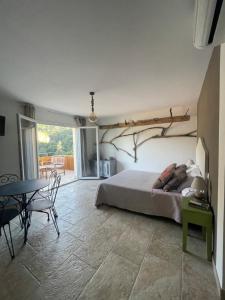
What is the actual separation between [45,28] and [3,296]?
240 cm

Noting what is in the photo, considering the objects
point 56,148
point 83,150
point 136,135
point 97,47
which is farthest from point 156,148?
point 56,148

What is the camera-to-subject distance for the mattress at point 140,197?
2.38m

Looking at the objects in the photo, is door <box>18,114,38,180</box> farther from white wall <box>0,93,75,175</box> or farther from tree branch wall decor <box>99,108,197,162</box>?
tree branch wall decor <box>99,108,197,162</box>

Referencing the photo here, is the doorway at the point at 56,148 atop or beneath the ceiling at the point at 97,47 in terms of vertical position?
beneath

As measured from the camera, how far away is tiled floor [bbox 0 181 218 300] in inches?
53.9

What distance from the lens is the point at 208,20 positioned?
1.00 meters

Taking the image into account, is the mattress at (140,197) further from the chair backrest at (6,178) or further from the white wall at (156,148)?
the chair backrest at (6,178)

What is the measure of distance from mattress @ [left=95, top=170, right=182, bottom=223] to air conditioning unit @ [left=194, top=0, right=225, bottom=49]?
2.01m

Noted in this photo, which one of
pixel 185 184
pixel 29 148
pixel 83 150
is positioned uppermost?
pixel 29 148

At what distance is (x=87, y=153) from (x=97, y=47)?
445 centimetres

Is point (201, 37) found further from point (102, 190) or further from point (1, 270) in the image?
point (1, 270)

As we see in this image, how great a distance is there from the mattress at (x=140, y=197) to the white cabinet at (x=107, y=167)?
2.00 m

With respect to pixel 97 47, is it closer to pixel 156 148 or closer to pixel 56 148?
pixel 156 148

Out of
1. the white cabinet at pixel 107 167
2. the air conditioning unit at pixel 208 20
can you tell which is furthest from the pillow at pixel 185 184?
the white cabinet at pixel 107 167
